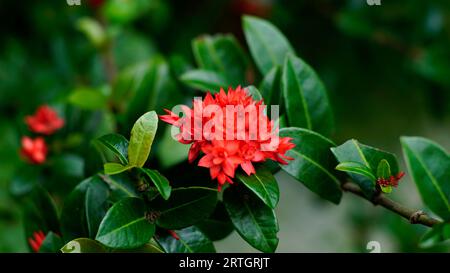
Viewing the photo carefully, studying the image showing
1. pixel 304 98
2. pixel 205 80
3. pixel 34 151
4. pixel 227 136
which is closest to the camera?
pixel 227 136

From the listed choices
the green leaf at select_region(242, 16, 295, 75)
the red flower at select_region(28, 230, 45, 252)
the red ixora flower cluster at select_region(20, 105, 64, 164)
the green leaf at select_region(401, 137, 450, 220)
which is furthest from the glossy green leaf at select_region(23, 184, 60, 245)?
the green leaf at select_region(401, 137, 450, 220)

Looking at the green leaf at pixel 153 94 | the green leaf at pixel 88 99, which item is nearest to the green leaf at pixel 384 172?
the green leaf at pixel 153 94

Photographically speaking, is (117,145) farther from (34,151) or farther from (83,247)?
(34,151)

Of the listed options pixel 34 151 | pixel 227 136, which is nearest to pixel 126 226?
pixel 227 136

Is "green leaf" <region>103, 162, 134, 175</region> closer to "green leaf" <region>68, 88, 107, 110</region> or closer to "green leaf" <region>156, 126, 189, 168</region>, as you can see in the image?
"green leaf" <region>156, 126, 189, 168</region>

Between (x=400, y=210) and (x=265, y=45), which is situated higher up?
(x=265, y=45)

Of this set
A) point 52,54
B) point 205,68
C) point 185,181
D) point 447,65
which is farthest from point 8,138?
point 447,65

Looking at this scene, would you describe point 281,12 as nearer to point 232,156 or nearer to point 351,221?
point 351,221
